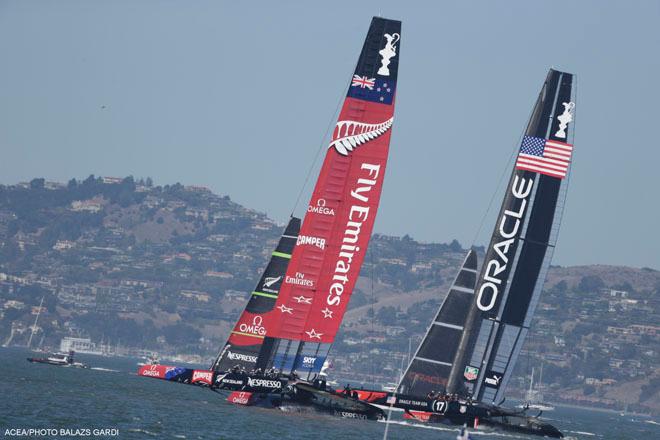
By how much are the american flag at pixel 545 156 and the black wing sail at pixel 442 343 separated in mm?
4143

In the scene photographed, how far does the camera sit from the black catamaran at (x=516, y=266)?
183ft

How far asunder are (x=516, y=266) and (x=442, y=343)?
13.2ft

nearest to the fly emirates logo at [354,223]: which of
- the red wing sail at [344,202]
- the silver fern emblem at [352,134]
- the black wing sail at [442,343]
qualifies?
the red wing sail at [344,202]

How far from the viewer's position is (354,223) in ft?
181

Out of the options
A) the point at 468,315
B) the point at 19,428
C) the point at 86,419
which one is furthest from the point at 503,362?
the point at 19,428

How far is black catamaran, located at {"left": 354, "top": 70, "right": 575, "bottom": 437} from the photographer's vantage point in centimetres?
5566

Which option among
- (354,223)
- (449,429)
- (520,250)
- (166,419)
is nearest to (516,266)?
(520,250)

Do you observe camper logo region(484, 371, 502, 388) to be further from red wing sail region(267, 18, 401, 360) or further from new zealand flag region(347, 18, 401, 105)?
new zealand flag region(347, 18, 401, 105)

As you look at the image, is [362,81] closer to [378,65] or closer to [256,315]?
[378,65]

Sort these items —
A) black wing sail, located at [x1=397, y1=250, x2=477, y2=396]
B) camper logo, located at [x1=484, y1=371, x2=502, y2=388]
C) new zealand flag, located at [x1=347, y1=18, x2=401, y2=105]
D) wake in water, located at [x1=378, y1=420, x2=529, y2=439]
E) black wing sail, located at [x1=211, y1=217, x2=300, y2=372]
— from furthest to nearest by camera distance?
1. black wing sail, located at [x1=211, y1=217, x2=300, y2=372]
2. black wing sail, located at [x1=397, y1=250, x2=477, y2=396]
3. camper logo, located at [x1=484, y1=371, x2=502, y2=388]
4. new zealand flag, located at [x1=347, y1=18, x2=401, y2=105]
5. wake in water, located at [x1=378, y1=420, x2=529, y2=439]

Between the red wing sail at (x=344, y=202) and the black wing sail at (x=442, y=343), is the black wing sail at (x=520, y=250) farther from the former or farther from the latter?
the red wing sail at (x=344, y=202)

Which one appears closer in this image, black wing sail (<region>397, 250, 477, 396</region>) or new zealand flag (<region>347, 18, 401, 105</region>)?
new zealand flag (<region>347, 18, 401, 105</region>)

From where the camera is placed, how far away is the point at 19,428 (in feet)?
142

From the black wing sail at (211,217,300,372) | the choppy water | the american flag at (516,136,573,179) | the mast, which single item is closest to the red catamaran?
the mast
